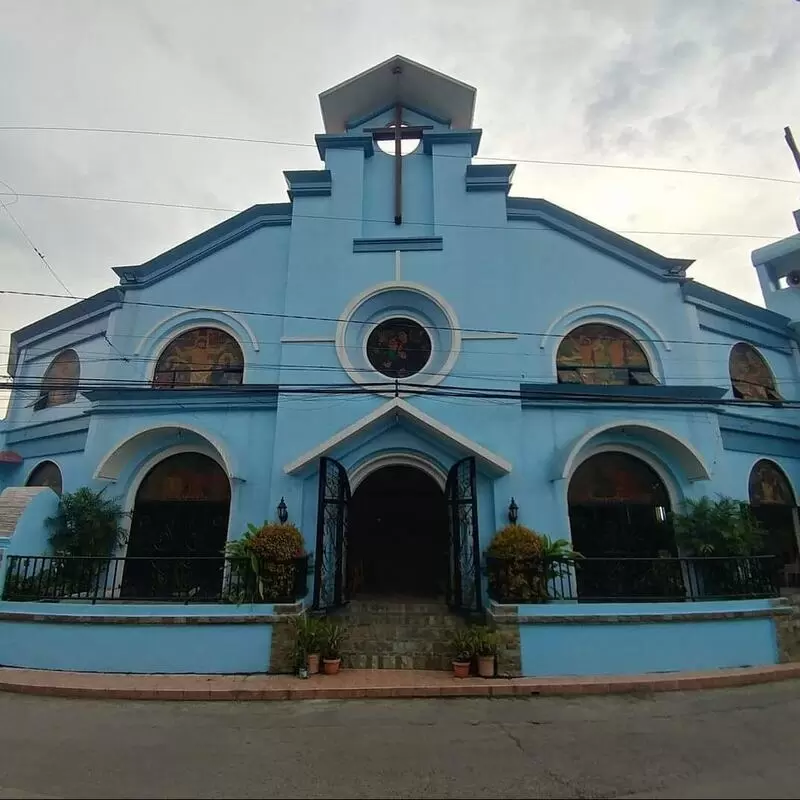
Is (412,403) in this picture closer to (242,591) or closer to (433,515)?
(433,515)

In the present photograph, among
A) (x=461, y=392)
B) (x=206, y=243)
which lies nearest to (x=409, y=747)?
(x=461, y=392)

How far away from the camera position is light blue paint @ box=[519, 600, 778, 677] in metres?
7.55

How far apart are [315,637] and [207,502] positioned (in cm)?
437

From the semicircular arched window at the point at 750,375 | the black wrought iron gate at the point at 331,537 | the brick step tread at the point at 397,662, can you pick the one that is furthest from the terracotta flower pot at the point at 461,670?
the semicircular arched window at the point at 750,375

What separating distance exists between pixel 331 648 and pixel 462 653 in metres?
2.06

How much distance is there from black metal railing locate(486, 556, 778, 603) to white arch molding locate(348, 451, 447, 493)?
1976 millimetres

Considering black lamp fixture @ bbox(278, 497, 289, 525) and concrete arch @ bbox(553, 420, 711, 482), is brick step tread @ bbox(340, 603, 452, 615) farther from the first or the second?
concrete arch @ bbox(553, 420, 711, 482)

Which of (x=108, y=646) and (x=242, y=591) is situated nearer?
(x=108, y=646)

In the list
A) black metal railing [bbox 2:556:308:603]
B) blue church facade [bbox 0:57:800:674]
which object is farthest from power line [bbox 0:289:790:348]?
black metal railing [bbox 2:556:308:603]

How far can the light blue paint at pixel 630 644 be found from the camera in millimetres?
7555

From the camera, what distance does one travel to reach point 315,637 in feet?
25.5

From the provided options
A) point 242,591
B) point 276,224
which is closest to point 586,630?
point 242,591

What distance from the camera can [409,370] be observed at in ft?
35.8

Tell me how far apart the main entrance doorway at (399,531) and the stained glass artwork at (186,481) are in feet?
10.4
